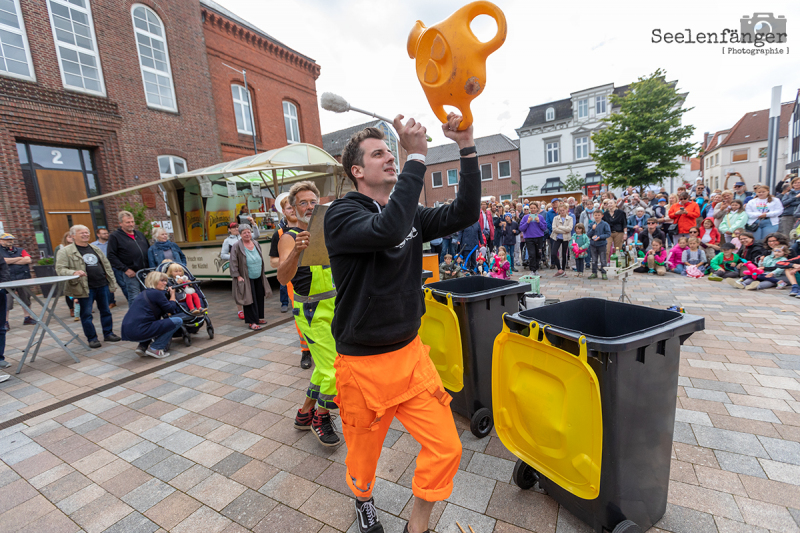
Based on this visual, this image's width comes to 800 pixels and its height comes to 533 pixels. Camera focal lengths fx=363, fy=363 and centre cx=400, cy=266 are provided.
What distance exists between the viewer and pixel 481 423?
Result: 283 centimetres

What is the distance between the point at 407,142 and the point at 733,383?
13.0ft

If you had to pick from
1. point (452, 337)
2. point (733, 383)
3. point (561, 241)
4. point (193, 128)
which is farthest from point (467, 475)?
point (193, 128)

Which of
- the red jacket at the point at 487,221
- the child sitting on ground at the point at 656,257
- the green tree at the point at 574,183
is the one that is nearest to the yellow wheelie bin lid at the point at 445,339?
the red jacket at the point at 487,221

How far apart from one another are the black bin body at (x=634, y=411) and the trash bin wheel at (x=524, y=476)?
10.7 inches

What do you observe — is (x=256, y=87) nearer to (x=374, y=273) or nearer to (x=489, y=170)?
(x=374, y=273)

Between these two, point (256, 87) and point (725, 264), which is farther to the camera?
point (256, 87)

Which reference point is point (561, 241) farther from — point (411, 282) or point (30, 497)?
point (30, 497)

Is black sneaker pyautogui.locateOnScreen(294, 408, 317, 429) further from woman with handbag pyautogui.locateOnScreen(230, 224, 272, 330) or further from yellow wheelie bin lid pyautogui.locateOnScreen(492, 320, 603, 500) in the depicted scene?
woman with handbag pyautogui.locateOnScreen(230, 224, 272, 330)

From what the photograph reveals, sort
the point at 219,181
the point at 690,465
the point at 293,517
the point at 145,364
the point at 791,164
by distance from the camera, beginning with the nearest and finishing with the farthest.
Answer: the point at 293,517
the point at 690,465
the point at 145,364
the point at 219,181
the point at 791,164

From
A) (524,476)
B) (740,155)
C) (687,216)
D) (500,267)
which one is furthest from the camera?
(740,155)

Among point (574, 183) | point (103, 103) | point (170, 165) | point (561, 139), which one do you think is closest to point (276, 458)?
point (103, 103)

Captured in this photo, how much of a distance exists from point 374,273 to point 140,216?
533 inches

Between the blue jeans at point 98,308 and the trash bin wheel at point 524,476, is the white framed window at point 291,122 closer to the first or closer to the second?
the blue jeans at point 98,308

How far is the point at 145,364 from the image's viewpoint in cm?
512
